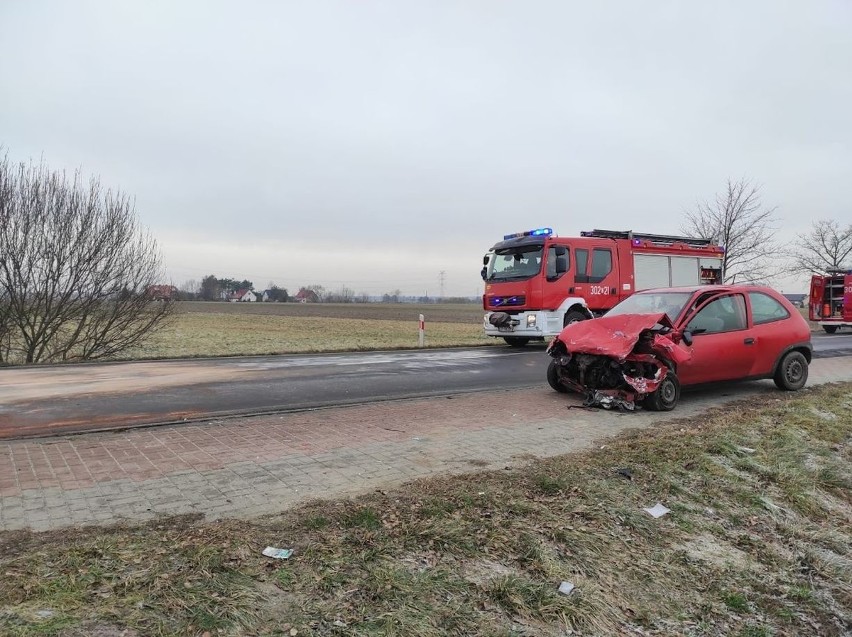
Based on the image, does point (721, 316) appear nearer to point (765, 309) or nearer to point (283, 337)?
point (765, 309)

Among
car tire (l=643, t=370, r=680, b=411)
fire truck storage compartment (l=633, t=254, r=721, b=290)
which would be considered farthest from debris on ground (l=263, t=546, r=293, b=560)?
fire truck storage compartment (l=633, t=254, r=721, b=290)

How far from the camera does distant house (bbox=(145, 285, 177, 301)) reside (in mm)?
16969

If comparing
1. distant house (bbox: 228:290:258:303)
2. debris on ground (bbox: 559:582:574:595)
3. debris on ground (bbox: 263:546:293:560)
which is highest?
distant house (bbox: 228:290:258:303)

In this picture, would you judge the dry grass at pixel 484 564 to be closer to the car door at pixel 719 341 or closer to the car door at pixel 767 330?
the car door at pixel 719 341

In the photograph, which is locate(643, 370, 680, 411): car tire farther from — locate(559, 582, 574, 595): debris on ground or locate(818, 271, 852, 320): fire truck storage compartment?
locate(818, 271, 852, 320): fire truck storage compartment

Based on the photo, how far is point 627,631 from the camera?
2830 mm

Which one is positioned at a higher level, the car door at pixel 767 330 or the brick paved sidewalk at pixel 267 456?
the car door at pixel 767 330

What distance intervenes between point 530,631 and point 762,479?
10.1 ft

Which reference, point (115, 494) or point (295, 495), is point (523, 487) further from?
point (115, 494)

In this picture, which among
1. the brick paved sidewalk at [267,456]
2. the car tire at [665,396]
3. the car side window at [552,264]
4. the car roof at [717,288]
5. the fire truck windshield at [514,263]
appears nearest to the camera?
the brick paved sidewalk at [267,456]

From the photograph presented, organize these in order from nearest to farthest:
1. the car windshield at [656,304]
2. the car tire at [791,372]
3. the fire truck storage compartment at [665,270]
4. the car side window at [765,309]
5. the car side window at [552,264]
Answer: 1. the car windshield at [656,304]
2. the car side window at [765,309]
3. the car tire at [791,372]
4. the car side window at [552,264]
5. the fire truck storage compartment at [665,270]

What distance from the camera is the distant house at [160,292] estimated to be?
17.0 m

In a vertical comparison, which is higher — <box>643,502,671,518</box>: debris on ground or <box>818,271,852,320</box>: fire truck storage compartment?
<box>818,271,852,320</box>: fire truck storage compartment

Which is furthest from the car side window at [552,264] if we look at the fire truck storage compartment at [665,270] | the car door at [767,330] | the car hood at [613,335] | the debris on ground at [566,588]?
the debris on ground at [566,588]
